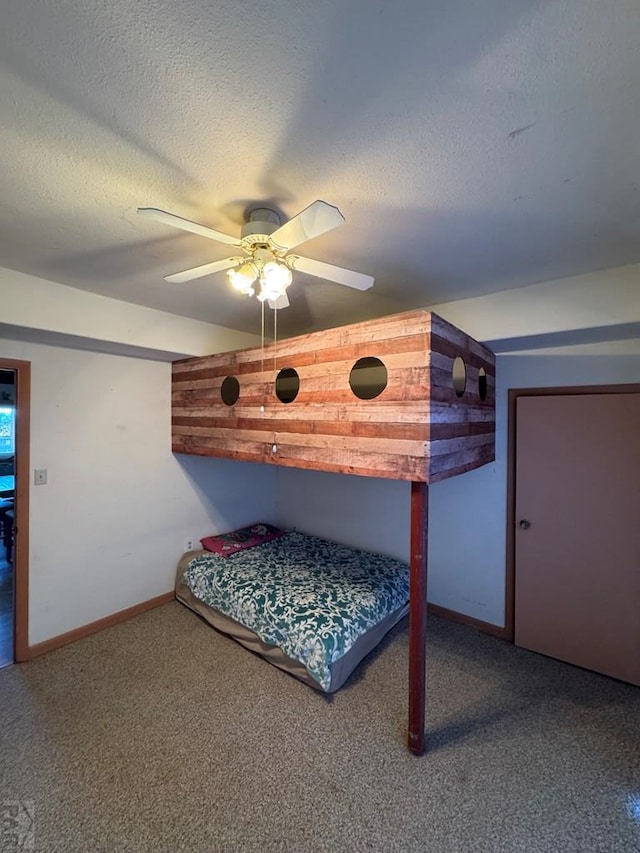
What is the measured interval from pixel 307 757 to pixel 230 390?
2271mm

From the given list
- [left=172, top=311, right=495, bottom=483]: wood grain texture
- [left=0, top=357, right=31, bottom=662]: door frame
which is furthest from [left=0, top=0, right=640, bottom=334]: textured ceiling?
[left=0, top=357, right=31, bottom=662]: door frame

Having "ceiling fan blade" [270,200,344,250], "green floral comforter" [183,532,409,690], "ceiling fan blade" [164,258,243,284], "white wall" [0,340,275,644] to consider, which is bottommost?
"green floral comforter" [183,532,409,690]

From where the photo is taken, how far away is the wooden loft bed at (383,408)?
163 centimetres

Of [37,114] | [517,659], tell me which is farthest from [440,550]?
[37,114]

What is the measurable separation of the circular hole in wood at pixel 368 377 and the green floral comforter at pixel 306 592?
58.7 inches

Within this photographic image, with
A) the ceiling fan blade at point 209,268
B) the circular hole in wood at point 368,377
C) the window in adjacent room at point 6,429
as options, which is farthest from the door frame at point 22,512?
the window in adjacent room at point 6,429

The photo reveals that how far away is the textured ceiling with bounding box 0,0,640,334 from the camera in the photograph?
2.59 feet

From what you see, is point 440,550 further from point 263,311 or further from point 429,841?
point 263,311

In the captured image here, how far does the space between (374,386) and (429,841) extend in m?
1.95

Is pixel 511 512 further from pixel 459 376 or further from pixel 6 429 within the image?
pixel 6 429

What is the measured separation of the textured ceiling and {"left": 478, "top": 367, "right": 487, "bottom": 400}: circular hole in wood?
75 cm

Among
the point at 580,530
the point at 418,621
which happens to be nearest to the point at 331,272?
the point at 418,621

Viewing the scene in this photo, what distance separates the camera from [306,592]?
8.32 ft

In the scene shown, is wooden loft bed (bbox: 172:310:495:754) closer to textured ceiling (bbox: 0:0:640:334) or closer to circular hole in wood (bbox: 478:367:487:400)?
circular hole in wood (bbox: 478:367:487:400)
